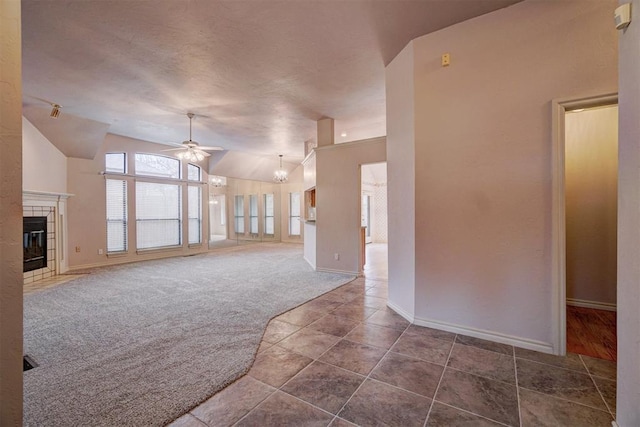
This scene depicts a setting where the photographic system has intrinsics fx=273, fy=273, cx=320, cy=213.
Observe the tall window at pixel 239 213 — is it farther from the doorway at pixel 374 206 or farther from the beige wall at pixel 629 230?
the beige wall at pixel 629 230

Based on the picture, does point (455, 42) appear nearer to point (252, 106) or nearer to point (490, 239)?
point (490, 239)

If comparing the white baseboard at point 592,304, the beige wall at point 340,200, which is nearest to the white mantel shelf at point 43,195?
the beige wall at point 340,200

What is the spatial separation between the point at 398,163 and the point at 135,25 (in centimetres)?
303

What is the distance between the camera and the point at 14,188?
1.04 meters

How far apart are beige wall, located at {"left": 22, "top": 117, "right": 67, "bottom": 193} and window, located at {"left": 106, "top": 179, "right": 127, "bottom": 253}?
87 cm

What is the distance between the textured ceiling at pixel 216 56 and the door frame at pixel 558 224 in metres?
1.09

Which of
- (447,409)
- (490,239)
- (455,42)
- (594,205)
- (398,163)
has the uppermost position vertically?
(455,42)

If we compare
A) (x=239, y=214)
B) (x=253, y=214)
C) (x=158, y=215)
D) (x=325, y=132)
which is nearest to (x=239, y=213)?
(x=239, y=214)

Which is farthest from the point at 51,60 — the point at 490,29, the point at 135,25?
the point at 490,29

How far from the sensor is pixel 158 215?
287 inches

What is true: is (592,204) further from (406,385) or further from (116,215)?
(116,215)

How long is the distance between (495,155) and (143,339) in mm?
3726

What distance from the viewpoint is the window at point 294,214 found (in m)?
10.7

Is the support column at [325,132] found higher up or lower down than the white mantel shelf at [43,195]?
higher up
